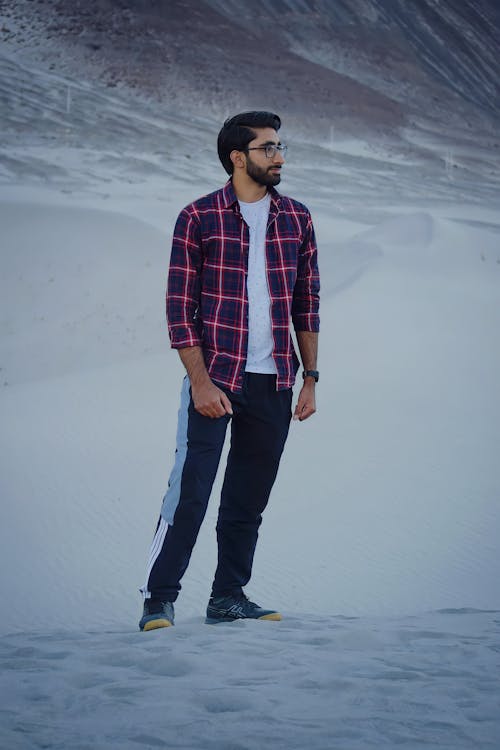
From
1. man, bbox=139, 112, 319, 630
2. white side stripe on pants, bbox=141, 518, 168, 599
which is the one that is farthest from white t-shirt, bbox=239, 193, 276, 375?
white side stripe on pants, bbox=141, 518, 168, 599

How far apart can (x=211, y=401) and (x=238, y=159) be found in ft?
1.93

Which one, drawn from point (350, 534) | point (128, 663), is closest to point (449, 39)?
point (350, 534)

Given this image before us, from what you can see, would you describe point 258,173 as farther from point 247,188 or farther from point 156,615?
point 156,615

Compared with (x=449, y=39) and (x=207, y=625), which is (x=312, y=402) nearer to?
(x=207, y=625)

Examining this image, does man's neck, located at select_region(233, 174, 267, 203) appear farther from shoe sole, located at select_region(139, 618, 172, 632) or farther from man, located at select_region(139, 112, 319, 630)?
shoe sole, located at select_region(139, 618, 172, 632)

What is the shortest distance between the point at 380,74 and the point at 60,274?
4456mm

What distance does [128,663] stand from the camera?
6.05 ft

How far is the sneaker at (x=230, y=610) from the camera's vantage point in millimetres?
2271

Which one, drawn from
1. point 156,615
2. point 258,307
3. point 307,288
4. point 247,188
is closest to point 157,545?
point 156,615

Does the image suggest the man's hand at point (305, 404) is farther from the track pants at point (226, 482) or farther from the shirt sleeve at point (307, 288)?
the shirt sleeve at point (307, 288)

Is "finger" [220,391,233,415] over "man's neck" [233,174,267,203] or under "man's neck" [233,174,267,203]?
under

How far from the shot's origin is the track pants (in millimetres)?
2129

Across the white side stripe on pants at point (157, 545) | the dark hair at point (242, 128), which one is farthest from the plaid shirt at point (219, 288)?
the white side stripe on pants at point (157, 545)

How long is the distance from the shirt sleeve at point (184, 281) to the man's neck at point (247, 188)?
0.16 metres
